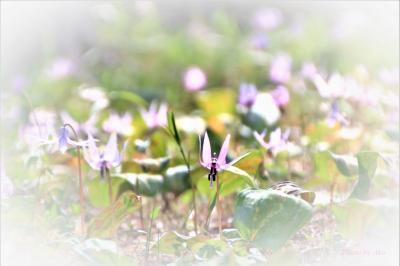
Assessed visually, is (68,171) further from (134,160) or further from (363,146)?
(363,146)

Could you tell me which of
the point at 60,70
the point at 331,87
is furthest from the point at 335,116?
the point at 60,70

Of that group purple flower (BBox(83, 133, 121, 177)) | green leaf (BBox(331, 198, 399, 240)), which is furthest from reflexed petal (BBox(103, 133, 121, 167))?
green leaf (BBox(331, 198, 399, 240))

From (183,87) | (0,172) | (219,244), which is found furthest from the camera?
(183,87)

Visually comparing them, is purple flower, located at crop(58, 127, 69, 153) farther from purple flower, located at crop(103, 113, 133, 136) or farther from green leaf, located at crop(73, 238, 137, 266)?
purple flower, located at crop(103, 113, 133, 136)

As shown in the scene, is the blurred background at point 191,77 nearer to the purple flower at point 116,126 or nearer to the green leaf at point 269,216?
the purple flower at point 116,126

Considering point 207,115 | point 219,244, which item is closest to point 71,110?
point 207,115

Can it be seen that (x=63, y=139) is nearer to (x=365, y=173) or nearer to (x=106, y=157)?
(x=106, y=157)
